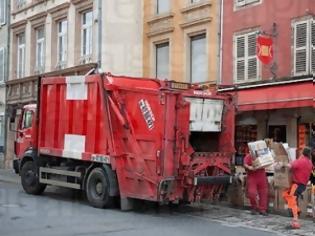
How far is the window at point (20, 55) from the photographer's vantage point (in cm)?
3025

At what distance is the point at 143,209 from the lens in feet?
44.7

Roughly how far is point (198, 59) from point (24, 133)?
22.1ft

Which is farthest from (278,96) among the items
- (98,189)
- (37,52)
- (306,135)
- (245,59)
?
(37,52)

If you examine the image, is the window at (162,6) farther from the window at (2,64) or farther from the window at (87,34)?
the window at (2,64)

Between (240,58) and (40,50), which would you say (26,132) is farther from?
(40,50)

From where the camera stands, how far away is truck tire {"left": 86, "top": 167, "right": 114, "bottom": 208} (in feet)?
44.4

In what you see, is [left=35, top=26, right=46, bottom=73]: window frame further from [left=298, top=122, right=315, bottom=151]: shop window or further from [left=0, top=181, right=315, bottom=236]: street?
[left=298, top=122, right=315, bottom=151]: shop window

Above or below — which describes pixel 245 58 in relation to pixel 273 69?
above

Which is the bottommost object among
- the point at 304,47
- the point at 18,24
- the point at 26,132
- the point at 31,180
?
the point at 31,180

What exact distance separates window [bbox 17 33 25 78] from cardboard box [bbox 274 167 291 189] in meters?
19.4

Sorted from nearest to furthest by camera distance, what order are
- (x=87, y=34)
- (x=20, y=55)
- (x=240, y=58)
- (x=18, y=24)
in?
1. (x=240, y=58)
2. (x=87, y=34)
3. (x=18, y=24)
4. (x=20, y=55)

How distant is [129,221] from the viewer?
11.8 metres

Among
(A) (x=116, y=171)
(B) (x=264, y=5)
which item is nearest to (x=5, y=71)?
(B) (x=264, y=5)

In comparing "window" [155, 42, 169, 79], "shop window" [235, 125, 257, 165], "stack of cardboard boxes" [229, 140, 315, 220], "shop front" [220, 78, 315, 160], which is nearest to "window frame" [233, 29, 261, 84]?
"shop front" [220, 78, 315, 160]
